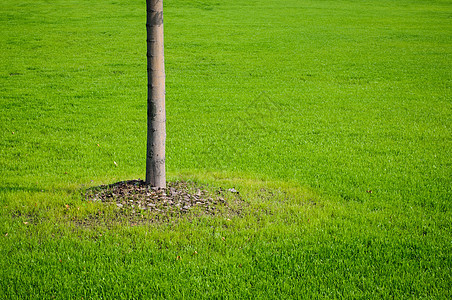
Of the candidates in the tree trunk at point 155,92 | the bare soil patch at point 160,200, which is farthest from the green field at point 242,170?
the tree trunk at point 155,92

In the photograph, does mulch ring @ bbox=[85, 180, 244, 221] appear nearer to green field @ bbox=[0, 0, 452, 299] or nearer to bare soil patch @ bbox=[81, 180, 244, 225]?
bare soil patch @ bbox=[81, 180, 244, 225]

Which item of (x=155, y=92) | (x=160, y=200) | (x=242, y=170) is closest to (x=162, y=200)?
(x=160, y=200)

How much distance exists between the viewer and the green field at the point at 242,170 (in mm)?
4035

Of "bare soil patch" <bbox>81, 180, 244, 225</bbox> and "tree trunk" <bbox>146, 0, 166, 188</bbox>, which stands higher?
"tree trunk" <bbox>146, 0, 166, 188</bbox>

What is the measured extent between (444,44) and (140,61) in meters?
17.2

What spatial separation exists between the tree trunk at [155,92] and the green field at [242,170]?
0.86m

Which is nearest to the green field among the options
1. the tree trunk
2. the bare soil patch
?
the bare soil patch

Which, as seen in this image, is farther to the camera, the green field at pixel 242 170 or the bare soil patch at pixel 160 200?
the bare soil patch at pixel 160 200

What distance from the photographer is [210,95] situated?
13211 mm

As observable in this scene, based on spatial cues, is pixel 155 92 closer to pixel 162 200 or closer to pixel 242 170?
pixel 162 200

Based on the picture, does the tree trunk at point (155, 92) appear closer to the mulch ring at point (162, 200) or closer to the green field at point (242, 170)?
the mulch ring at point (162, 200)

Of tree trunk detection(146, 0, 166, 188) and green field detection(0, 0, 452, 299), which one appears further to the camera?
tree trunk detection(146, 0, 166, 188)

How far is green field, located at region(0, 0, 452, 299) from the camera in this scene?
4035 mm

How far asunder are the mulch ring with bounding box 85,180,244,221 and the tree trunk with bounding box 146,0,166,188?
26 cm
